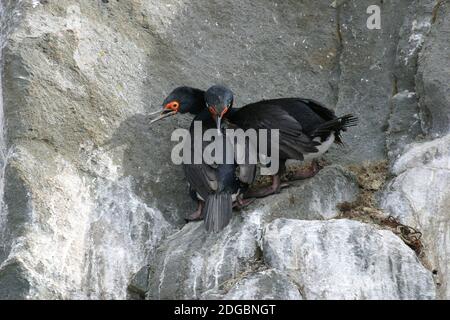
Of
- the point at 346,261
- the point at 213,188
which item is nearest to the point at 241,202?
the point at 213,188

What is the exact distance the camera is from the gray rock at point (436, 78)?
27.2 feet

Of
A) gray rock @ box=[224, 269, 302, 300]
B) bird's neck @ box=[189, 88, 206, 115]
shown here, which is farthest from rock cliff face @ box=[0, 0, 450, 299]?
bird's neck @ box=[189, 88, 206, 115]

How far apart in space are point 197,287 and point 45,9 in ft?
9.15

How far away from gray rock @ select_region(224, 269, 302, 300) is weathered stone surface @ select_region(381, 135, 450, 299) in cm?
109

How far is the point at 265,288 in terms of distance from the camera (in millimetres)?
6766

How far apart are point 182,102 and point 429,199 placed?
216cm

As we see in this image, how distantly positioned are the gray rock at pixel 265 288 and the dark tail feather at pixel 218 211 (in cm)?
64

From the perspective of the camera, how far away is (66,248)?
24.6 ft

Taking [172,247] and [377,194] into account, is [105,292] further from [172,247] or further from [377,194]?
[377,194]

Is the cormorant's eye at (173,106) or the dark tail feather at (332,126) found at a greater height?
the cormorant's eye at (173,106)

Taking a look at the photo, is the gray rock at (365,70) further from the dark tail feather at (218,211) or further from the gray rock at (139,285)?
the gray rock at (139,285)

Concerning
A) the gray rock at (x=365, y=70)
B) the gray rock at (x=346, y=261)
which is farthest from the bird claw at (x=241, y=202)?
the gray rock at (x=365, y=70)

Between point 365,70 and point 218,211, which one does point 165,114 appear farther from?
point 365,70

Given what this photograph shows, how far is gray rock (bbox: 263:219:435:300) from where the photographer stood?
687 cm
